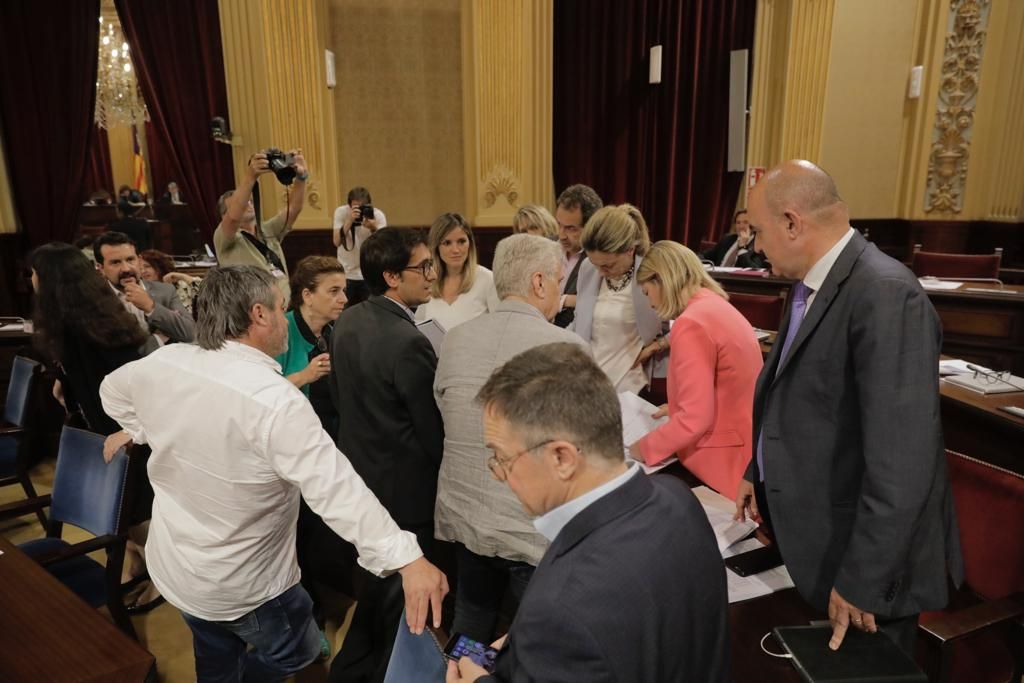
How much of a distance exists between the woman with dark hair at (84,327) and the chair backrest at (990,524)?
2718 mm

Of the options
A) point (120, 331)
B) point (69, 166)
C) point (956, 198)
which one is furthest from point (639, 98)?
point (120, 331)

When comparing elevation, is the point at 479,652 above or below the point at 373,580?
above

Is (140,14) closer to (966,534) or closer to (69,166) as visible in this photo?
(69,166)

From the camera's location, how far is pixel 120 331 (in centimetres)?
255

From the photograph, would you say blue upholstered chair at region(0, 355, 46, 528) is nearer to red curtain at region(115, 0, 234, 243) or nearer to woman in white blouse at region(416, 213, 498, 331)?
woman in white blouse at region(416, 213, 498, 331)

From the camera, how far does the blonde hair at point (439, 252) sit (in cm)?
310

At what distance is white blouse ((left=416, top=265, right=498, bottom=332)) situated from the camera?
123 inches

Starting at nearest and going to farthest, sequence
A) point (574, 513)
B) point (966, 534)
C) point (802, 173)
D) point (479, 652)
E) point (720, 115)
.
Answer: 1. point (574, 513)
2. point (479, 652)
3. point (802, 173)
4. point (966, 534)
5. point (720, 115)

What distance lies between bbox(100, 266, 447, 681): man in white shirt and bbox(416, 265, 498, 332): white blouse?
1.50 meters

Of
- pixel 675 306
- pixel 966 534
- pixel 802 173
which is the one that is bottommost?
pixel 966 534

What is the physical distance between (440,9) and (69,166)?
3.88 m

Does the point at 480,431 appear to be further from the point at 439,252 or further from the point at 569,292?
the point at 569,292

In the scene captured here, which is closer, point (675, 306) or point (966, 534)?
point (966, 534)

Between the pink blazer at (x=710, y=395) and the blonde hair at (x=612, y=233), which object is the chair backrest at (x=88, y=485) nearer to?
the pink blazer at (x=710, y=395)
